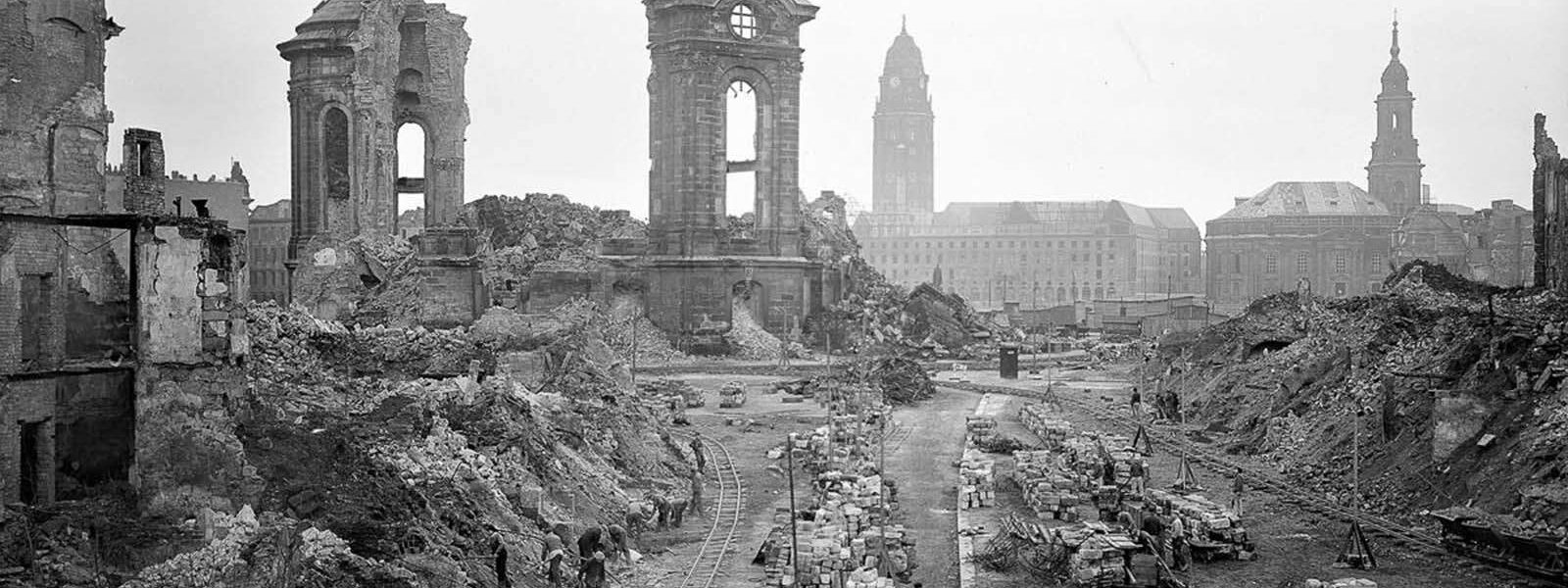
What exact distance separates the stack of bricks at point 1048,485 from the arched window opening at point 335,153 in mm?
23205

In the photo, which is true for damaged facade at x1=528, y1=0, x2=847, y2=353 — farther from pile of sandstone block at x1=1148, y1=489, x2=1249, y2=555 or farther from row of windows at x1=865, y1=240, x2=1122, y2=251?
row of windows at x1=865, y1=240, x2=1122, y2=251

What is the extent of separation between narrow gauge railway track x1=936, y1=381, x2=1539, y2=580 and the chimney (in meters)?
14.5

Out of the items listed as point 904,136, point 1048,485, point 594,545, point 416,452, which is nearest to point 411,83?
point 416,452

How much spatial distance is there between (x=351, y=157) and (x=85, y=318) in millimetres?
21267

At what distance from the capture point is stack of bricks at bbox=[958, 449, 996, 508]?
2105 centimetres

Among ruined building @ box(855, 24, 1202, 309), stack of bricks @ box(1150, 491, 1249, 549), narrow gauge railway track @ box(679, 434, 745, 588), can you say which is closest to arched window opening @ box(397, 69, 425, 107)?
narrow gauge railway track @ box(679, 434, 745, 588)

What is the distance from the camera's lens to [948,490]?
23000 millimetres

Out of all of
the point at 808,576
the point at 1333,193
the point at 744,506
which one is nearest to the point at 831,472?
the point at 744,506

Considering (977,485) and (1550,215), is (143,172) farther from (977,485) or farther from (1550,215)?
(1550,215)

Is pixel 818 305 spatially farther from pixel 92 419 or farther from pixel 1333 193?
pixel 1333 193

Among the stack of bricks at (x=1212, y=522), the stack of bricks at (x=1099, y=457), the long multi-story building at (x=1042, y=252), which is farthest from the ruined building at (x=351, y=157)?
the long multi-story building at (x=1042, y=252)

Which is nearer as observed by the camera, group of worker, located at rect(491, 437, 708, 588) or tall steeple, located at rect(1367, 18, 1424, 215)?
group of worker, located at rect(491, 437, 708, 588)

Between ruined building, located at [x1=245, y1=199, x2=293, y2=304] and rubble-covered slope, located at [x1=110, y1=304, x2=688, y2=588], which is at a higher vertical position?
ruined building, located at [x1=245, y1=199, x2=293, y2=304]

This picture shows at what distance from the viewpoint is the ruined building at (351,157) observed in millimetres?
39562
